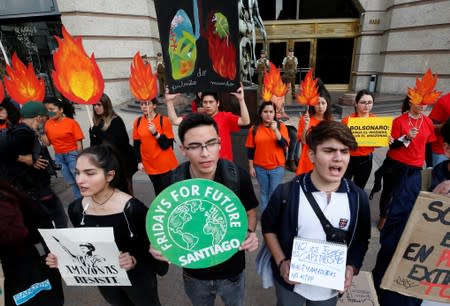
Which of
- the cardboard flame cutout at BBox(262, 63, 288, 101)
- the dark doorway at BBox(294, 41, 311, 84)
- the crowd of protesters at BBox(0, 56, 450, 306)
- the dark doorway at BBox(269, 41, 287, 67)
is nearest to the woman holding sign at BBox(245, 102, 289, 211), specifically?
the cardboard flame cutout at BBox(262, 63, 288, 101)

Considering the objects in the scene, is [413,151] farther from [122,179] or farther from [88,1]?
[88,1]

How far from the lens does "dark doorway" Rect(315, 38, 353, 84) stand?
13.9 metres

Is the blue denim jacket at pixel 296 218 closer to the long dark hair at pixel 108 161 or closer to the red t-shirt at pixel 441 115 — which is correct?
the long dark hair at pixel 108 161

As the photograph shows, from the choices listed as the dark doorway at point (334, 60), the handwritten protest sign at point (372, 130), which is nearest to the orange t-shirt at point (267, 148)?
the handwritten protest sign at point (372, 130)

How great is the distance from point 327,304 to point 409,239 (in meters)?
0.75

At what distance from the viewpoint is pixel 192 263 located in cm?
149

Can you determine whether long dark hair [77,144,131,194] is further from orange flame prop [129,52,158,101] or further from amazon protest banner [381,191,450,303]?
amazon protest banner [381,191,450,303]

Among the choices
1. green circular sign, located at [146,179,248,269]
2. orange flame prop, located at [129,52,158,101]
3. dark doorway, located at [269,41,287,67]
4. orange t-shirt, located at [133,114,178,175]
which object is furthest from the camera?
dark doorway, located at [269,41,287,67]

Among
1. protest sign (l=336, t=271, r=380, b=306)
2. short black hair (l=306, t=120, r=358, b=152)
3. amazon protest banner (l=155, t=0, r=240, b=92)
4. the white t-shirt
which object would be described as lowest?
protest sign (l=336, t=271, r=380, b=306)

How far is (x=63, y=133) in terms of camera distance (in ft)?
11.9

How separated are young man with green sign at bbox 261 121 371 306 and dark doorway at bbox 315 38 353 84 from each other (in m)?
14.8

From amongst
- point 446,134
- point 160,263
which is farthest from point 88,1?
point 446,134

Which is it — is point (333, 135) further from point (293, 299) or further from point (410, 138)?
point (410, 138)

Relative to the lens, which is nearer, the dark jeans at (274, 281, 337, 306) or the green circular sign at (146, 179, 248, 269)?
the green circular sign at (146, 179, 248, 269)
